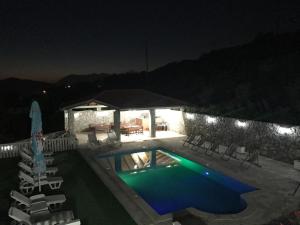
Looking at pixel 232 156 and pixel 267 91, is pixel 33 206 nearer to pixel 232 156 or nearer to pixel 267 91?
pixel 232 156

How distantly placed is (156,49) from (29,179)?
1521 inches

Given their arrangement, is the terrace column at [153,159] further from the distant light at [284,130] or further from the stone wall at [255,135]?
the distant light at [284,130]

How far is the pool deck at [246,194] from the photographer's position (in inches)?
300

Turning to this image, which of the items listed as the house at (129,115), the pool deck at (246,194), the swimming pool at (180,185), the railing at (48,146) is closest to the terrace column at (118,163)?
the swimming pool at (180,185)

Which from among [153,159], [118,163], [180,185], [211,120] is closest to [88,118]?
[118,163]

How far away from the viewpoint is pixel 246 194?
931 centimetres

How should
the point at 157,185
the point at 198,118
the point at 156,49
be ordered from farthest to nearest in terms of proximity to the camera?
the point at 156,49 → the point at 198,118 → the point at 157,185

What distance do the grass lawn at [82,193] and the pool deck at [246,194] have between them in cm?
30

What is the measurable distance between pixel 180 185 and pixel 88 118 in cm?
1473

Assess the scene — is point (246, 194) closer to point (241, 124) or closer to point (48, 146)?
point (241, 124)

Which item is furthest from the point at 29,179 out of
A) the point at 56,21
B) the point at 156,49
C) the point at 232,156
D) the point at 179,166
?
the point at 156,49

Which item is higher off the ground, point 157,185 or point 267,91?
point 267,91

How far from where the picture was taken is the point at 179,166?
13.9 meters

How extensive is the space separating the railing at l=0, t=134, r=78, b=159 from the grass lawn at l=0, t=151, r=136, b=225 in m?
0.74
